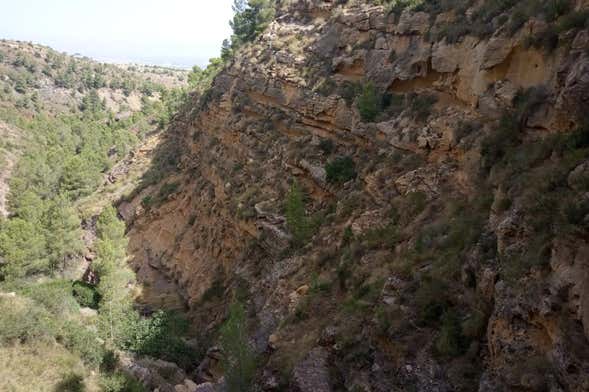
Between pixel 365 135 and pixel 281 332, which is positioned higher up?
pixel 365 135

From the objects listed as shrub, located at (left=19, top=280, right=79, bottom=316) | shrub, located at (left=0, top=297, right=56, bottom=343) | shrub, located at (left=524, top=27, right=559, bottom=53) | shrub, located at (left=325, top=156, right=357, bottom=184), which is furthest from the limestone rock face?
shrub, located at (left=19, top=280, right=79, bottom=316)

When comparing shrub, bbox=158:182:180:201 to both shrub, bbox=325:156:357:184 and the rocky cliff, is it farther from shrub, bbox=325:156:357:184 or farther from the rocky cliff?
shrub, bbox=325:156:357:184

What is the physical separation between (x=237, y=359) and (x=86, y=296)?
73.4 ft

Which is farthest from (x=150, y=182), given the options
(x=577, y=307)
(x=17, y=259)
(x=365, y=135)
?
(x=577, y=307)

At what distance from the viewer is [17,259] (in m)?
37.3

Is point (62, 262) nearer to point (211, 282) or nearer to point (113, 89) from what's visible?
point (211, 282)

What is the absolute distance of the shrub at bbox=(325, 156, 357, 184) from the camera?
987 inches

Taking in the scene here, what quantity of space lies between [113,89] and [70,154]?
6556 cm

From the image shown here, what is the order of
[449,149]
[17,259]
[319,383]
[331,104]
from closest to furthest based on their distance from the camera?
[319,383], [449,149], [331,104], [17,259]

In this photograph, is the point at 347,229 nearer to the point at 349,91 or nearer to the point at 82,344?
the point at 349,91

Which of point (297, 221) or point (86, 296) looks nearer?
point (297, 221)

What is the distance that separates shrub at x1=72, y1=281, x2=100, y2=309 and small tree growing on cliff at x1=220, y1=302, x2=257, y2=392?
2144cm

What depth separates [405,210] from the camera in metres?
18.8

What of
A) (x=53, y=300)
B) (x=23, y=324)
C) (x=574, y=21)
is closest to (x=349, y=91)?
(x=574, y=21)
